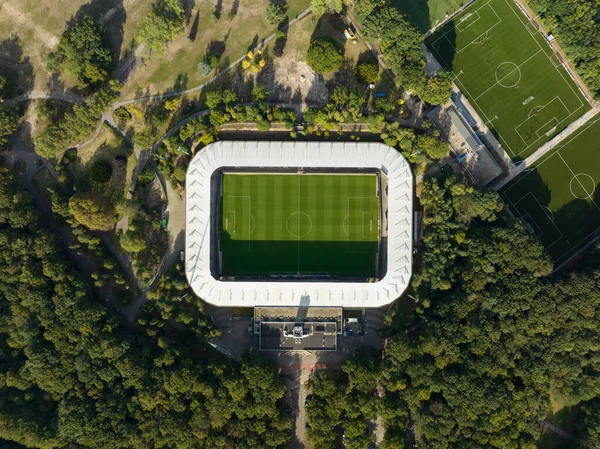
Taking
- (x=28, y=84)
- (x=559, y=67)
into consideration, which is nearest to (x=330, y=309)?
(x=559, y=67)

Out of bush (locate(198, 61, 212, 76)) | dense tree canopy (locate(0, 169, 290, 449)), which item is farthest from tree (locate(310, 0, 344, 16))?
dense tree canopy (locate(0, 169, 290, 449))

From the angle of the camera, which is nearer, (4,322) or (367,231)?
(4,322)

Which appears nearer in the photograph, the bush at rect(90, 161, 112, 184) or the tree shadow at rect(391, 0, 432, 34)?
the bush at rect(90, 161, 112, 184)

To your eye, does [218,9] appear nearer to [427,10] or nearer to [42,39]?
[42,39]

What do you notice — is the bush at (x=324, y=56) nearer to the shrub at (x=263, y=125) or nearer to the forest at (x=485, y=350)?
→ the shrub at (x=263, y=125)

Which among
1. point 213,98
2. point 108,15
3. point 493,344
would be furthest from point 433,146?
point 108,15

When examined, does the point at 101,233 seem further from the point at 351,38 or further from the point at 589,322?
the point at 589,322

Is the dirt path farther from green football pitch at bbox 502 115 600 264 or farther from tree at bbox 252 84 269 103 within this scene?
green football pitch at bbox 502 115 600 264
